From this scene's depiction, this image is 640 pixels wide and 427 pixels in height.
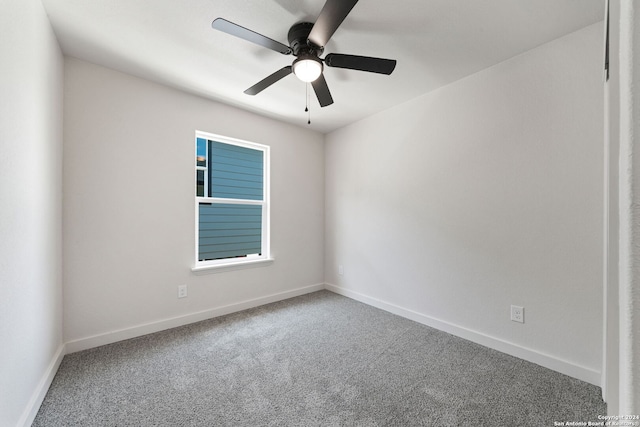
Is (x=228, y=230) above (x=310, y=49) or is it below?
below

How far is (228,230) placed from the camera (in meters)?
3.20

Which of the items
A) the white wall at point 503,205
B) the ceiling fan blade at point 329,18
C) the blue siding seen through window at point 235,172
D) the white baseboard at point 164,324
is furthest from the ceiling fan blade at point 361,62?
the white baseboard at point 164,324

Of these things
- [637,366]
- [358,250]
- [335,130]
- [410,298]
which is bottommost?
[410,298]

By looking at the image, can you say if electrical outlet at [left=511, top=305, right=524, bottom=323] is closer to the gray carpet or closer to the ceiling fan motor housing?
the gray carpet

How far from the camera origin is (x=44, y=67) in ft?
5.47

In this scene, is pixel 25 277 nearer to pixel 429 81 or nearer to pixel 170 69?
pixel 170 69

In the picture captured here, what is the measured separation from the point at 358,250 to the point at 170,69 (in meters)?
2.72

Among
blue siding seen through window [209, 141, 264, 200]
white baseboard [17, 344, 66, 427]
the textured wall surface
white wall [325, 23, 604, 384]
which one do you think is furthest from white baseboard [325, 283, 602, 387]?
white baseboard [17, 344, 66, 427]

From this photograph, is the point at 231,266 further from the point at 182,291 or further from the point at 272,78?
the point at 272,78

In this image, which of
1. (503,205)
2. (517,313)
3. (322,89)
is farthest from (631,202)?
(517,313)

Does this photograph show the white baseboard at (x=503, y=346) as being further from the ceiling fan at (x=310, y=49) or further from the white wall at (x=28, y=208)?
the white wall at (x=28, y=208)

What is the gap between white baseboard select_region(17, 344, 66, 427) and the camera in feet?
4.52

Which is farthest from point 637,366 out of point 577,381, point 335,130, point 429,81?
point 335,130

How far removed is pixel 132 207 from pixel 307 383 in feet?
6.84
